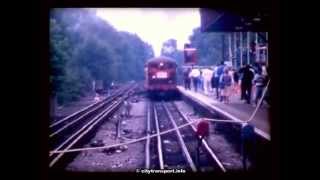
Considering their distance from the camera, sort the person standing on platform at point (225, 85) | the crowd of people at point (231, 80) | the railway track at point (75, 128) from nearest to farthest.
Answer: the railway track at point (75, 128) < the crowd of people at point (231, 80) < the person standing on platform at point (225, 85)

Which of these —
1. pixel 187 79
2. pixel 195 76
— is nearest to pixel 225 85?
pixel 195 76

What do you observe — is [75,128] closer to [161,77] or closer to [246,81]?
[161,77]

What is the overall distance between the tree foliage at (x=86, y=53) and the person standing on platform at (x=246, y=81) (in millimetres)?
884

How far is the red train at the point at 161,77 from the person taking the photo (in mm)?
4387

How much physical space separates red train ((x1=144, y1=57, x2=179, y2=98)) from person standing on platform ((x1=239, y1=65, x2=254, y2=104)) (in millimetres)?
663

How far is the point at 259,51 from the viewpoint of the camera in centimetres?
414

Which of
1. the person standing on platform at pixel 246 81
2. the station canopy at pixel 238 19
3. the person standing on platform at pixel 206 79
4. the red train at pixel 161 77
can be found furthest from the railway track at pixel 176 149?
the station canopy at pixel 238 19

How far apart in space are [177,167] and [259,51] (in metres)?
1.25

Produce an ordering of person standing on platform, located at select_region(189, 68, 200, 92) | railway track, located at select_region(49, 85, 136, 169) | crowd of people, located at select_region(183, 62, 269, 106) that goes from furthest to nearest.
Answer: person standing on platform, located at select_region(189, 68, 200, 92), crowd of people, located at select_region(183, 62, 269, 106), railway track, located at select_region(49, 85, 136, 169)

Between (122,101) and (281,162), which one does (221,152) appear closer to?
(281,162)

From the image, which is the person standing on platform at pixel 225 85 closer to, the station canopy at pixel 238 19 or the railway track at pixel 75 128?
the station canopy at pixel 238 19

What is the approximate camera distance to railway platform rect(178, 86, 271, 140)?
3.92 m

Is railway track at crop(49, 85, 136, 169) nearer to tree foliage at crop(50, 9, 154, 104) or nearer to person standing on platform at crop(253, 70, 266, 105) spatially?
tree foliage at crop(50, 9, 154, 104)

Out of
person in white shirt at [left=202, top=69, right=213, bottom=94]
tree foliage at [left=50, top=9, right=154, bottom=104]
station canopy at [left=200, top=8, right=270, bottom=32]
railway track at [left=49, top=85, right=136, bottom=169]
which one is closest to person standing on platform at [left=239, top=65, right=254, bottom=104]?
person in white shirt at [left=202, top=69, right=213, bottom=94]
